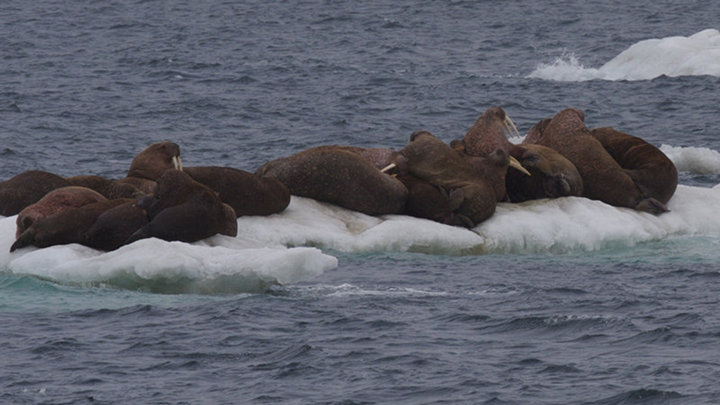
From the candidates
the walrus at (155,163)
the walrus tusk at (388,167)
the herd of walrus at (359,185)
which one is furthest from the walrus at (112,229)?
the walrus tusk at (388,167)

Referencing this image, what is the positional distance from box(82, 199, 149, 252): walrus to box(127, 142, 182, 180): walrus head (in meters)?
2.87

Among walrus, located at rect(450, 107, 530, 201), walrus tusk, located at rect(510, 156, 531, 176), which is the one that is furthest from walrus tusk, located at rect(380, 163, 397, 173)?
walrus tusk, located at rect(510, 156, 531, 176)

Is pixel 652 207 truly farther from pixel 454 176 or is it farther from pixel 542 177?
pixel 454 176

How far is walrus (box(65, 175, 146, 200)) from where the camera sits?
873 inches

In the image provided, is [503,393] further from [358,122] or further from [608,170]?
[358,122]

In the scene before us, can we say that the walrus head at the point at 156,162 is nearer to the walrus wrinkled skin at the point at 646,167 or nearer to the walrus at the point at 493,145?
the walrus at the point at 493,145

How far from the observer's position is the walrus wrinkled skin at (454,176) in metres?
22.9

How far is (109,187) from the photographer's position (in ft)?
73.7

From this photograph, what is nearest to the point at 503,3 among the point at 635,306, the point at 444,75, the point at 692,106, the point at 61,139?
the point at 444,75

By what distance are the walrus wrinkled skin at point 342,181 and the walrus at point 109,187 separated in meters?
2.19

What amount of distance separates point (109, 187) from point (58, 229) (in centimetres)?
219

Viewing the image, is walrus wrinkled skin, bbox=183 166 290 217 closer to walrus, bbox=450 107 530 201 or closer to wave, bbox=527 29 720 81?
walrus, bbox=450 107 530 201

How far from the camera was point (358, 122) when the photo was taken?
4147 centimetres

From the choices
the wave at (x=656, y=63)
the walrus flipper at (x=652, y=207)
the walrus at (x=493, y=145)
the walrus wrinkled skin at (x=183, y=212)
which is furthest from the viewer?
the wave at (x=656, y=63)
